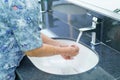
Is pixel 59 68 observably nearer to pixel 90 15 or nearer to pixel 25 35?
pixel 90 15

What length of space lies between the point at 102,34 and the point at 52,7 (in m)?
0.70

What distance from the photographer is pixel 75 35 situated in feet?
5.11

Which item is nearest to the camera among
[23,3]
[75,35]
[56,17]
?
[23,3]

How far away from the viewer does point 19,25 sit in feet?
2.98

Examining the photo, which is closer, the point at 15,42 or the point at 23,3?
the point at 23,3

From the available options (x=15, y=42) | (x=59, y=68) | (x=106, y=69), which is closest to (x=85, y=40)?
(x=59, y=68)

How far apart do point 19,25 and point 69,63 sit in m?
0.65

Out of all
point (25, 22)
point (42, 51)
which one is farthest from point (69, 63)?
point (25, 22)

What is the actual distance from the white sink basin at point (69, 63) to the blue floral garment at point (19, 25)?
36 cm

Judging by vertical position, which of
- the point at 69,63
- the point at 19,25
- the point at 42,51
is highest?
the point at 19,25

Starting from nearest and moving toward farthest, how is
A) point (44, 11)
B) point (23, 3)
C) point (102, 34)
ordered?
point (23, 3) < point (102, 34) < point (44, 11)

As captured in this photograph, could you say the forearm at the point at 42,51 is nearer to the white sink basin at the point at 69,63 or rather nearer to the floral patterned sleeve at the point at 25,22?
the floral patterned sleeve at the point at 25,22

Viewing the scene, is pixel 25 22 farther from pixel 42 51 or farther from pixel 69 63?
pixel 69 63

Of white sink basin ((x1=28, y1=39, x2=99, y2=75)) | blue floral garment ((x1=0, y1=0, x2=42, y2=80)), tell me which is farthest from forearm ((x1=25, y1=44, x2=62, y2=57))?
white sink basin ((x1=28, y1=39, x2=99, y2=75))
